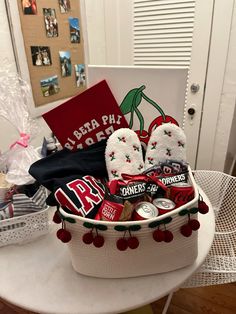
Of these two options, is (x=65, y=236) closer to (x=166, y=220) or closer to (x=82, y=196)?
(x=82, y=196)

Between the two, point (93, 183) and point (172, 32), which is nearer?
point (93, 183)

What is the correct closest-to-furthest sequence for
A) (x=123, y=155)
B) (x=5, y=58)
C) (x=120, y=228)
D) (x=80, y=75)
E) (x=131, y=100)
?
(x=120, y=228) < (x=123, y=155) < (x=131, y=100) < (x=5, y=58) < (x=80, y=75)

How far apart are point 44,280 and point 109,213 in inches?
8.5

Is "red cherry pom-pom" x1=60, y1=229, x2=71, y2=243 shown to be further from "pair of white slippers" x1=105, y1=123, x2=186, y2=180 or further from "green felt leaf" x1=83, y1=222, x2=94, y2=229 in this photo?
"pair of white slippers" x1=105, y1=123, x2=186, y2=180

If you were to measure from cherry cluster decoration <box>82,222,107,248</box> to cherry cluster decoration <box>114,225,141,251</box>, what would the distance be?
0.10 ft

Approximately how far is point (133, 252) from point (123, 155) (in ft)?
0.84

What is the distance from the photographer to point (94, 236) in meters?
0.47

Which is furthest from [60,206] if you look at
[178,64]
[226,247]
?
[178,64]

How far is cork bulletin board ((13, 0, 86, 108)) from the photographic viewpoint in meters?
1.24

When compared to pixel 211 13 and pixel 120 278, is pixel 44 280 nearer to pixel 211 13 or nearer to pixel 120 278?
pixel 120 278

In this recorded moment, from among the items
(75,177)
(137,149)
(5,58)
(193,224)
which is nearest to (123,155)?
(137,149)

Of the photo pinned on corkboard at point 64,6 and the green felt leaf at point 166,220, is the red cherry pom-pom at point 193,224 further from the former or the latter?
the photo pinned on corkboard at point 64,6

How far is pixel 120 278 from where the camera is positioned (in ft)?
1.74

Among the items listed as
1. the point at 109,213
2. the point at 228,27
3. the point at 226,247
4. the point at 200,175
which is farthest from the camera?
the point at 228,27
